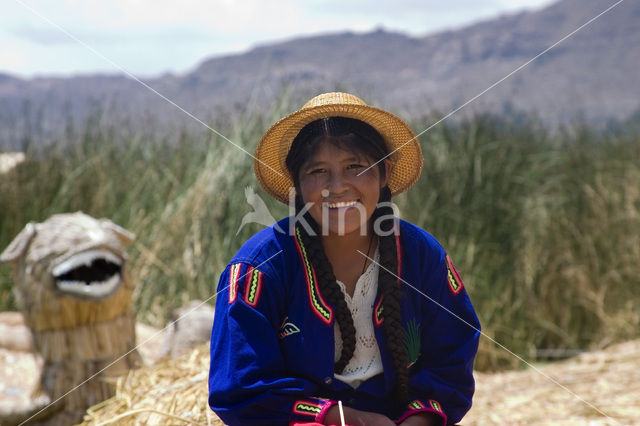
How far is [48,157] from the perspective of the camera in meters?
6.23

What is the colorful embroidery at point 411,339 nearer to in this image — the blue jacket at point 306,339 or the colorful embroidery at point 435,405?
the blue jacket at point 306,339

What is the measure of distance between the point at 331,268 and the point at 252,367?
1.26ft

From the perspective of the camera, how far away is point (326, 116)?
6.82 ft

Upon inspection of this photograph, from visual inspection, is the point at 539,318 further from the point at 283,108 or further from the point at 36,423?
the point at 36,423

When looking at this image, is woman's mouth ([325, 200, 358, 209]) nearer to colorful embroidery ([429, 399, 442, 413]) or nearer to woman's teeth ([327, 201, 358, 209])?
woman's teeth ([327, 201, 358, 209])

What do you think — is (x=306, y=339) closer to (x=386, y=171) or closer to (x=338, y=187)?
(x=338, y=187)

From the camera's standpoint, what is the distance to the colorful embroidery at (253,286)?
1.94 meters

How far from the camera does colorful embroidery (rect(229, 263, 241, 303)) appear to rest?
1.95 m

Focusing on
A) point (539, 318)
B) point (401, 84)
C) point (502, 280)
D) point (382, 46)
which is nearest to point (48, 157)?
point (502, 280)

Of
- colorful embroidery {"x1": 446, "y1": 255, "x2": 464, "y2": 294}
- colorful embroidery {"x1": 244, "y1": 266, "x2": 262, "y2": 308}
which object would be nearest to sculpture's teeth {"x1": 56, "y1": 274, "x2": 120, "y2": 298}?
colorful embroidery {"x1": 244, "y1": 266, "x2": 262, "y2": 308}

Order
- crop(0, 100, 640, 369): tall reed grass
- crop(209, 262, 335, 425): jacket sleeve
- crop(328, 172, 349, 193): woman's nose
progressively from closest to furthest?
crop(209, 262, 335, 425): jacket sleeve < crop(328, 172, 349, 193): woman's nose < crop(0, 100, 640, 369): tall reed grass

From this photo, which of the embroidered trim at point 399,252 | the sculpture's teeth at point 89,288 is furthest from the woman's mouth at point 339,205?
the sculpture's teeth at point 89,288

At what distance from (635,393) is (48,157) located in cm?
506

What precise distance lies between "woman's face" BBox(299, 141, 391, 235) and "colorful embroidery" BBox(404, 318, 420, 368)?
0.35m
